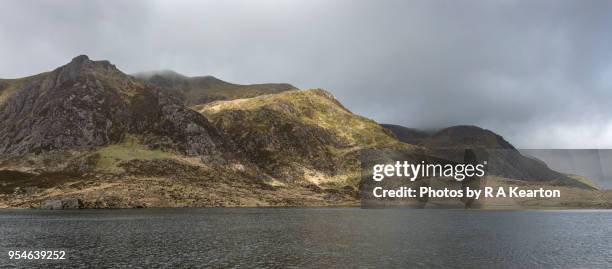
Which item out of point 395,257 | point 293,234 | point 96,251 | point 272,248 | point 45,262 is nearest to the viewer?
point 45,262

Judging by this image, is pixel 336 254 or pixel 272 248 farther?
pixel 272 248

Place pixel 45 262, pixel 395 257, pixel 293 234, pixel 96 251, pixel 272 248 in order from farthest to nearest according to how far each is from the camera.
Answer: pixel 293 234 → pixel 272 248 → pixel 96 251 → pixel 395 257 → pixel 45 262

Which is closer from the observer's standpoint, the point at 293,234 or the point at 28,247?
the point at 28,247

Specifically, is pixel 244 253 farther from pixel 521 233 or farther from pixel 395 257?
pixel 521 233

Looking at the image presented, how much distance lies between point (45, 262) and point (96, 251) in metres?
14.0

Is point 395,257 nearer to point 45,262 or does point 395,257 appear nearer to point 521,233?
point 45,262

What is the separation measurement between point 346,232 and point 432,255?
148ft

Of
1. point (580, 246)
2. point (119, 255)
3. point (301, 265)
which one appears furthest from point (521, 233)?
point (119, 255)

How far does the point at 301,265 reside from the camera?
244 ft

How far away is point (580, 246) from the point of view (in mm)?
100250

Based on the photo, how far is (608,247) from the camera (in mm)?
99188

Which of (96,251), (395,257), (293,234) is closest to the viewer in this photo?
(395,257)

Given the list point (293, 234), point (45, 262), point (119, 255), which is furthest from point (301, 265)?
point (293, 234)

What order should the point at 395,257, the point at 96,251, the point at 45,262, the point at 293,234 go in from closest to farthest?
the point at 45,262
the point at 395,257
the point at 96,251
the point at 293,234
